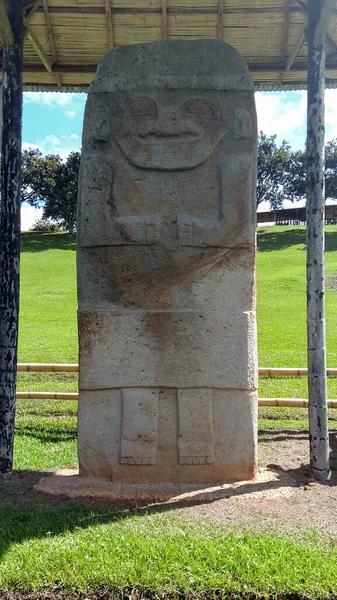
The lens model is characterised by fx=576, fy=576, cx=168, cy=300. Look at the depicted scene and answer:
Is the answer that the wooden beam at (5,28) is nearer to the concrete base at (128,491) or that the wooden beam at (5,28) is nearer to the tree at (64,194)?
the concrete base at (128,491)

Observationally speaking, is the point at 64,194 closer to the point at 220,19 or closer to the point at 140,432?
the point at 220,19

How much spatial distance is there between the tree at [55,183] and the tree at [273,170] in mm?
12857

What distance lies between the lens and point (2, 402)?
518 centimetres

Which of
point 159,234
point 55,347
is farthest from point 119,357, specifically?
point 55,347

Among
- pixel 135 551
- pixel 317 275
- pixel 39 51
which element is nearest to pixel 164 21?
pixel 39 51

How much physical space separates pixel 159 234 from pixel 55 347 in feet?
26.3

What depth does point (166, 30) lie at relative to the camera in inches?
250

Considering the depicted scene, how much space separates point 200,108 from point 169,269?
145 cm

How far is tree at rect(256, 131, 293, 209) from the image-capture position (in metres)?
40.2

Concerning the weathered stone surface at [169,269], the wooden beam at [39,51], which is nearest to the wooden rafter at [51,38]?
the wooden beam at [39,51]

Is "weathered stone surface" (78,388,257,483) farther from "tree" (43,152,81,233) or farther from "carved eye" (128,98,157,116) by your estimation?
"tree" (43,152,81,233)

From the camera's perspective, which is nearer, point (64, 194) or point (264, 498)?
point (264, 498)

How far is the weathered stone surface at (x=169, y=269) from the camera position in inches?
194

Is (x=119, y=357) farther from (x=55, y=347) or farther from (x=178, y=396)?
(x=55, y=347)
